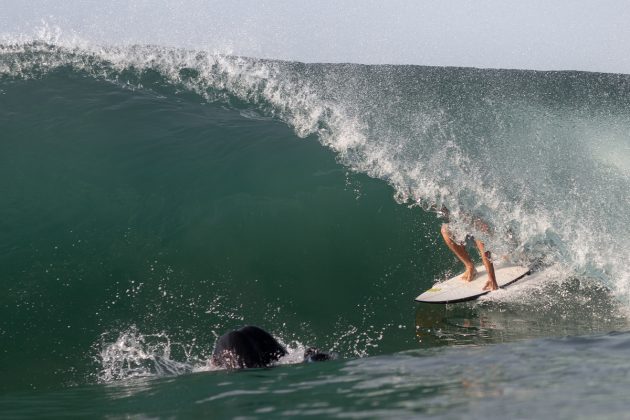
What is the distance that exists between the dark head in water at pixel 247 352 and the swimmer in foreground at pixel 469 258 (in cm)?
368

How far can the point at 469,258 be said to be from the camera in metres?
8.49

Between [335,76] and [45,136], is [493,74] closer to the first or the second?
[335,76]

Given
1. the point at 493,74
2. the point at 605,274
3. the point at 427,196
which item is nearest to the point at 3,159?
the point at 427,196

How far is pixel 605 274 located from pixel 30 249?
6225 millimetres

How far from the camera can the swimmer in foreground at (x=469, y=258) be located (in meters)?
8.12

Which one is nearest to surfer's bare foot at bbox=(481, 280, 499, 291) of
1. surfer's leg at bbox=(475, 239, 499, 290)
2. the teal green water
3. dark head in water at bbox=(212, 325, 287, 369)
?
surfer's leg at bbox=(475, 239, 499, 290)

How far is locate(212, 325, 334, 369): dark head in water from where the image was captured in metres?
4.75

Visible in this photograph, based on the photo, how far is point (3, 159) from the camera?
9.38 metres

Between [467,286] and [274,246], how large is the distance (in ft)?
7.10

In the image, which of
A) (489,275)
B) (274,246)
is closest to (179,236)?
(274,246)

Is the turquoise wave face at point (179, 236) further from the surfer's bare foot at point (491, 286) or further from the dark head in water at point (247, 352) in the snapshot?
the dark head in water at point (247, 352)

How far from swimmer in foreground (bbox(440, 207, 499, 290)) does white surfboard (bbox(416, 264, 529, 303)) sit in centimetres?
7

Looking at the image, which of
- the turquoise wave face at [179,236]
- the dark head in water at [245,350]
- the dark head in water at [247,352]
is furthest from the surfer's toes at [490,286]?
the dark head in water at [245,350]

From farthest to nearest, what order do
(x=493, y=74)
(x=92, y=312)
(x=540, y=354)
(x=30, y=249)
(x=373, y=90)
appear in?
(x=493, y=74)
(x=373, y=90)
(x=30, y=249)
(x=92, y=312)
(x=540, y=354)
